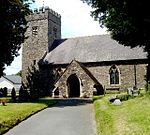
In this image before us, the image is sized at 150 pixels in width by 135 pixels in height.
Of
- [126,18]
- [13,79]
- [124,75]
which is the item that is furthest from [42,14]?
[13,79]

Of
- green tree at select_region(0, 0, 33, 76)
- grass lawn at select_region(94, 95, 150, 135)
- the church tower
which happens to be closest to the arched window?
the church tower

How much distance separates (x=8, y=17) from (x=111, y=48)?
61.4 feet

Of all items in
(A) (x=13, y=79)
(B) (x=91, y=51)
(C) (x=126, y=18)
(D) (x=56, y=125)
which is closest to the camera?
(D) (x=56, y=125)

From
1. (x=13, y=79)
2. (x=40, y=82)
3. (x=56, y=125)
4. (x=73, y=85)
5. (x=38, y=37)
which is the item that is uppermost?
(x=38, y=37)

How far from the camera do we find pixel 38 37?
180ft

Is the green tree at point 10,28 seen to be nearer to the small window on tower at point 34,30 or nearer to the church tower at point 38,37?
the church tower at point 38,37

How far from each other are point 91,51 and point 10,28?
1719 cm

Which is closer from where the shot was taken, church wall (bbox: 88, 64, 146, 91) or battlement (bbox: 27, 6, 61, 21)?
church wall (bbox: 88, 64, 146, 91)

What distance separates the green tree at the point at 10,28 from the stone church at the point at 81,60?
903 centimetres

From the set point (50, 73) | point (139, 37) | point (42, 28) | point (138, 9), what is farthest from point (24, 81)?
point (138, 9)

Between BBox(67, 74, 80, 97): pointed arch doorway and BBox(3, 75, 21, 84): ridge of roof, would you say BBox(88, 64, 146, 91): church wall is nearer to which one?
BBox(67, 74, 80, 97): pointed arch doorway

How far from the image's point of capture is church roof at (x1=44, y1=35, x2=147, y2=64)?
4675 cm

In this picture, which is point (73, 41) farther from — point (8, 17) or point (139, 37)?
point (139, 37)

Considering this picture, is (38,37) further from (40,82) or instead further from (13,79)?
(13,79)
